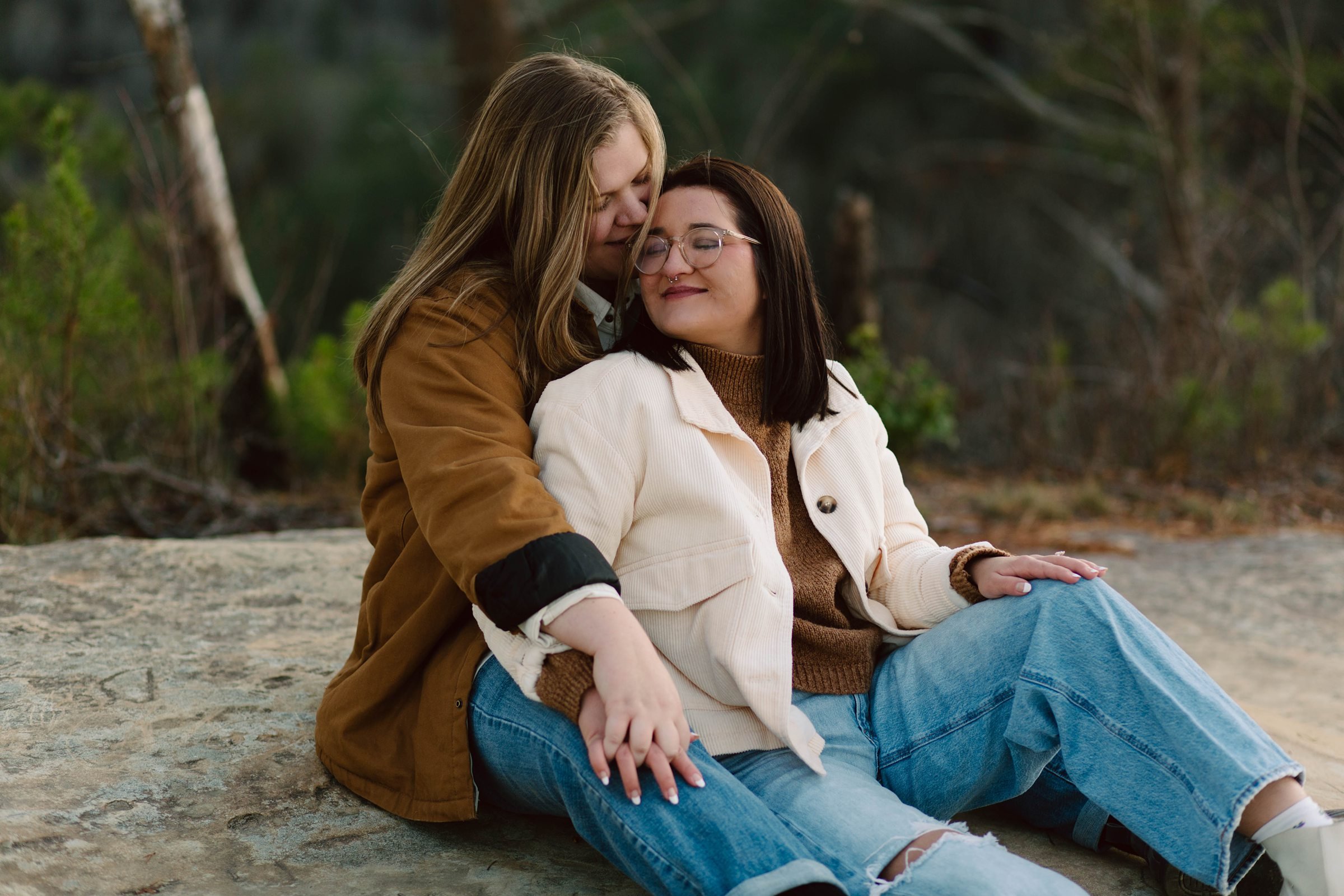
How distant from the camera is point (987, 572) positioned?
1.95 meters

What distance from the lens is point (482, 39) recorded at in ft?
24.5

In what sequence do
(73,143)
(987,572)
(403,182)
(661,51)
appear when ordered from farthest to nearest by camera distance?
(403,182) → (661,51) → (73,143) → (987,572)

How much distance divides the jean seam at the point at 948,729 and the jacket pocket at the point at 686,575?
42 centimetres

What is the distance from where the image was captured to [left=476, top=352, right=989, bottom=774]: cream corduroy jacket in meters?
1.73

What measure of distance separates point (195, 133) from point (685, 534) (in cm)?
398

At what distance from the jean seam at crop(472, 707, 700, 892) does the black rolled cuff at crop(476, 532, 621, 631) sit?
0.19 metres

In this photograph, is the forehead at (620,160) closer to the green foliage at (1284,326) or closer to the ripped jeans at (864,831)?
the ripped jeans at (864,831)

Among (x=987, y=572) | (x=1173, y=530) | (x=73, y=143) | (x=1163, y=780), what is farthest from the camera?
(x=1173, y=530)

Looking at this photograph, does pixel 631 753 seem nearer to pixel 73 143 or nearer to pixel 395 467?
pixel 395 467

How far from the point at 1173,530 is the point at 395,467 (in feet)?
12.9

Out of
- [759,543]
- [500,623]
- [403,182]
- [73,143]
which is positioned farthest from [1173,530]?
[403,182]

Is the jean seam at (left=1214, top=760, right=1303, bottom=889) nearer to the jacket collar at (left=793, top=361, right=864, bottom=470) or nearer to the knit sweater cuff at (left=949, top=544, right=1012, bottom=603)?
the knit sweater cuff at (left=949, top=544, right=1012, bottom=603)

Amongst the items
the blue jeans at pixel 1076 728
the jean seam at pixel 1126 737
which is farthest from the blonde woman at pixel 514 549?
the jean seam at pixel 1126 737

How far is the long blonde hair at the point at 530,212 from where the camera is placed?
1.93 metres
